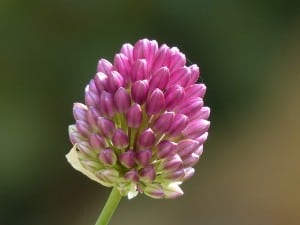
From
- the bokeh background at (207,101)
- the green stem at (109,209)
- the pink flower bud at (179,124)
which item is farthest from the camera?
the bokeh background at (207,101)

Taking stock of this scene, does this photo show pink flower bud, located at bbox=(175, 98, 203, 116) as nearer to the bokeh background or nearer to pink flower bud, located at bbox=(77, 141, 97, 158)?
pink flower bud, located at bbox=(77, 141, 97, 158)

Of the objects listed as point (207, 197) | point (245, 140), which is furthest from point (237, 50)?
point (207, 197)

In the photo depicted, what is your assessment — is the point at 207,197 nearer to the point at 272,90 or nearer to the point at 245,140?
the point at 245,140

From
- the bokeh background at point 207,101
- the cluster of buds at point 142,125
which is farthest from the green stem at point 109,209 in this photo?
the bokeh background at point 207,101

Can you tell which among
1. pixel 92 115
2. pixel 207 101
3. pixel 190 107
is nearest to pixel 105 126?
pixel 92 115

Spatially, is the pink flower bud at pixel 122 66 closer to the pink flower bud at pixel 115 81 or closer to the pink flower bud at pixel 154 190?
the pink flower bud at pixel 115 81

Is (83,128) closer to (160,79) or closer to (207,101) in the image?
(160,79)

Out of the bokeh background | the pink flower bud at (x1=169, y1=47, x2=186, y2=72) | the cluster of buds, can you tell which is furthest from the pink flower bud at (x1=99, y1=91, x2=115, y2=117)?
the bokeh background

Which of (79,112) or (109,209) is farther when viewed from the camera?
(79,112)
